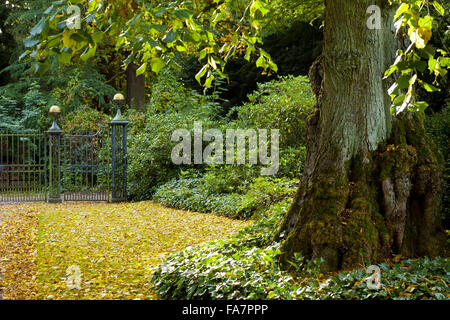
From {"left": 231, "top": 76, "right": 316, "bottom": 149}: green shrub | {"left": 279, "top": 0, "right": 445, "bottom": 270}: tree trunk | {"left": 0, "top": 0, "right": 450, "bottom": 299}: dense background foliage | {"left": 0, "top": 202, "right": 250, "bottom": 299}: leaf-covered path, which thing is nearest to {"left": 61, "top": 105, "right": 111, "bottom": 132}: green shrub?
{"left": 0, "top": 0, "right": 450, "bottom": 299}: dense background foliage

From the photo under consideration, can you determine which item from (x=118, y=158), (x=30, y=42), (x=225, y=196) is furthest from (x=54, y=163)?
(x=30, y=42)

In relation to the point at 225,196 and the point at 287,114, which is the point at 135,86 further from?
the point at 225,196

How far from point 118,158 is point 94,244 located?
606 cm

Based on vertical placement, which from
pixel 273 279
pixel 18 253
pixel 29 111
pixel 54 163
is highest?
pixel 29 111

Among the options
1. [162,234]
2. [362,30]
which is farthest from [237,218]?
[362,30]

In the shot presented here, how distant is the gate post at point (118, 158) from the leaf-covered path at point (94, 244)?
1.51 meters

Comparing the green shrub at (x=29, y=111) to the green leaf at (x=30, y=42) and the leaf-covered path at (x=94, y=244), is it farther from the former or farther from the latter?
the green leaf at (x=30, y=42)

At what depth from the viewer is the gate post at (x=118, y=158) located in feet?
41.7

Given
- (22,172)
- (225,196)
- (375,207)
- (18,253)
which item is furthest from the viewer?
Answer: (22,172)

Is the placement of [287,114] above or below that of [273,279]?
above

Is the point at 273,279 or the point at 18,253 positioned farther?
the point at 18,253

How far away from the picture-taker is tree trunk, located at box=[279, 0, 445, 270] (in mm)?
4523

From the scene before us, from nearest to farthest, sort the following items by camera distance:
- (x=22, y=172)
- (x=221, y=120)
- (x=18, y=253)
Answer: (x=18, y=253)
(x=221, y=120)
(x=22, y=172)

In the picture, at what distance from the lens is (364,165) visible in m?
4.64
